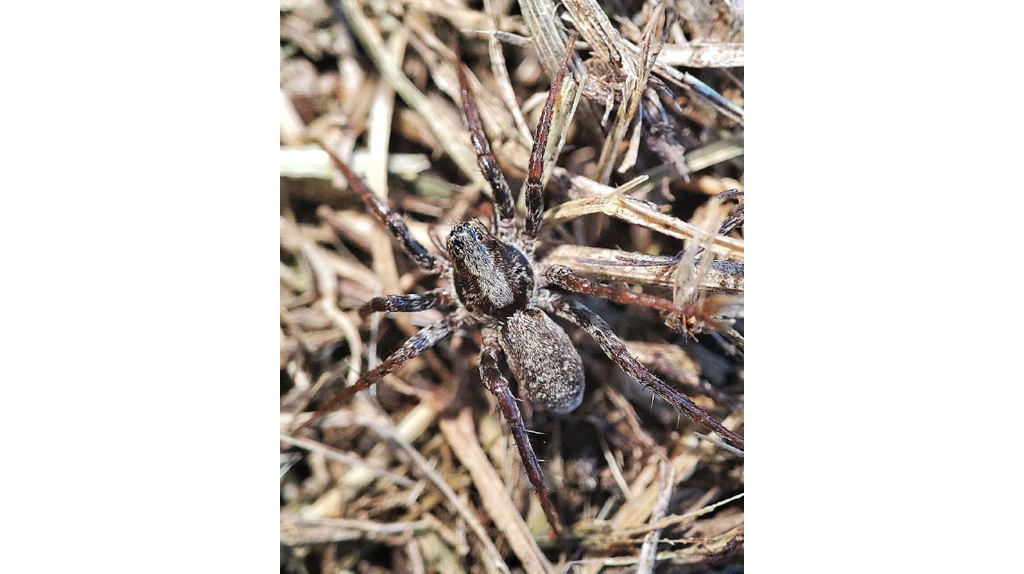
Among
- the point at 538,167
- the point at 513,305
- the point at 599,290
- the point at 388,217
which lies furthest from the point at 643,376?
the point at 388,217

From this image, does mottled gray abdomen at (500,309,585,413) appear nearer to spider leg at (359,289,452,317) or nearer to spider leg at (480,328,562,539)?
spider leg at (480,328,562,539)

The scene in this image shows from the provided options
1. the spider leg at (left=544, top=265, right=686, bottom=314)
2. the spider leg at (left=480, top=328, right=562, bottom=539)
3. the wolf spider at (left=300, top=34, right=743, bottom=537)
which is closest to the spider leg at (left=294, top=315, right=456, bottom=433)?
the wolf spider at (left=300, top=34, right=743, bottom=537)

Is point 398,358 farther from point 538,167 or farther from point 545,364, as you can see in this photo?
point 538,167

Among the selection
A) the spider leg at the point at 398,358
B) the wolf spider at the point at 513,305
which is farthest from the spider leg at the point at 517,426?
A: the spider leg at the point at 398,358
